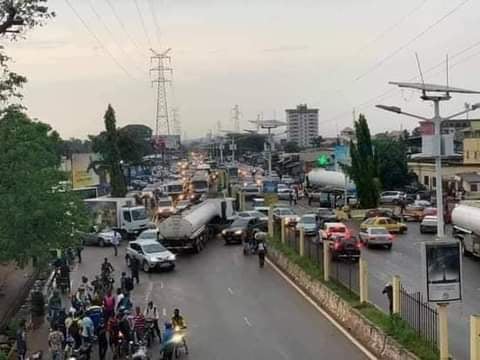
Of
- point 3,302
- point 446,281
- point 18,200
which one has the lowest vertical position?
point 3,302

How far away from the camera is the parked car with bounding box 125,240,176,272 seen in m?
37.9

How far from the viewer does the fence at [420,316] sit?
739 inches

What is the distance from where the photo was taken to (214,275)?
1439 inches

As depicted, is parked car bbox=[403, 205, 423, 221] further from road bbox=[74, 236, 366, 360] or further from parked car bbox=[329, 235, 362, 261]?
parked car bbox=[329, 235, 362, 261]

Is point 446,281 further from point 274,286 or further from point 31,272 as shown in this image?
point 31,272

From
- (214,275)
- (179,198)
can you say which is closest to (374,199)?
(179,198)

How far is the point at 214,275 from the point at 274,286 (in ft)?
16.0

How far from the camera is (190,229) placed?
4272 centimetres

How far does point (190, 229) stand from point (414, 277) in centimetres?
1373

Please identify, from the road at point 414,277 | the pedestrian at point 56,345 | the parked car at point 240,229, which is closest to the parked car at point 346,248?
the road at point 414,277

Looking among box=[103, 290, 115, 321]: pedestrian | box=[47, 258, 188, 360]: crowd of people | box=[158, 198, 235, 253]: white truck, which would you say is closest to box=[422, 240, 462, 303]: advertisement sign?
box=[47, 258, 188, 360]: crowd of people

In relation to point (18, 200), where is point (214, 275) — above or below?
below

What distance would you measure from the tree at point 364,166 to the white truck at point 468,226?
24.7m

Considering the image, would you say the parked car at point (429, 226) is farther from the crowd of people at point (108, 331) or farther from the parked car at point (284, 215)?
the crowd of people at point (108, 331)
